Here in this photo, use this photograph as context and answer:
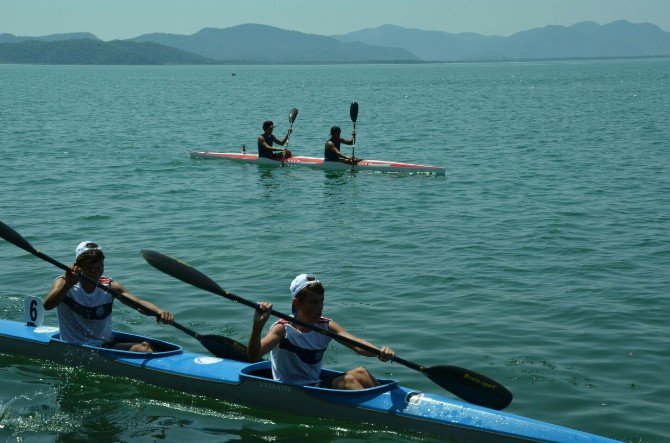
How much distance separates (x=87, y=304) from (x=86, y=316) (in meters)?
0.18

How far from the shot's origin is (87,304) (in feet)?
31.6

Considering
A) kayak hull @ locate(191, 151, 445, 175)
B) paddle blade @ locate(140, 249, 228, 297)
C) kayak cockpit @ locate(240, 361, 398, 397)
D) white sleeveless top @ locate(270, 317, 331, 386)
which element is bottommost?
kayak cockpit @ locate(240, 361, 398, 397)

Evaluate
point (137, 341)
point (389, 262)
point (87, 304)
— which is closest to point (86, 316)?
point (87, 304)

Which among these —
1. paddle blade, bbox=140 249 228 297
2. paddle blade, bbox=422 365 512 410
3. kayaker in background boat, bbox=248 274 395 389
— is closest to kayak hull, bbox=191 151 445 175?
paddle blade, bbox=140 249 228 297

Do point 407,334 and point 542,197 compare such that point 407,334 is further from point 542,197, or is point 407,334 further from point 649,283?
point 542,197

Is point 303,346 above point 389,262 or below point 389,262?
above

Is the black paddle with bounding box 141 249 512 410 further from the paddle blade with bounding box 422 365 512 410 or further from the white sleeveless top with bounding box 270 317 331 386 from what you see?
the white sleeveless top with bounding box 270 317 331 386

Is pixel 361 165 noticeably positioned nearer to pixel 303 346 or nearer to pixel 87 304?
pixel 87 304

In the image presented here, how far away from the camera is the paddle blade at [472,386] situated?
848 cm

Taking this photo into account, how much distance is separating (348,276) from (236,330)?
9.78ft

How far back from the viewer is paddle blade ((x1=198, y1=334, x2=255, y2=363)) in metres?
9.89

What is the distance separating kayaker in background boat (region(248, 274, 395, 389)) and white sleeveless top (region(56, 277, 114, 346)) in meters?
2.13

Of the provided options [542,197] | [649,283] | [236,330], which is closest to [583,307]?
[649,283]

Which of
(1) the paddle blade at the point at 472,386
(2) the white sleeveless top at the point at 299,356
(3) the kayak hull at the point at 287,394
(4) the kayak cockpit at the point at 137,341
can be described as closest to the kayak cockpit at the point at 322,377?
(3) the kayak hull at the point at 287,394
